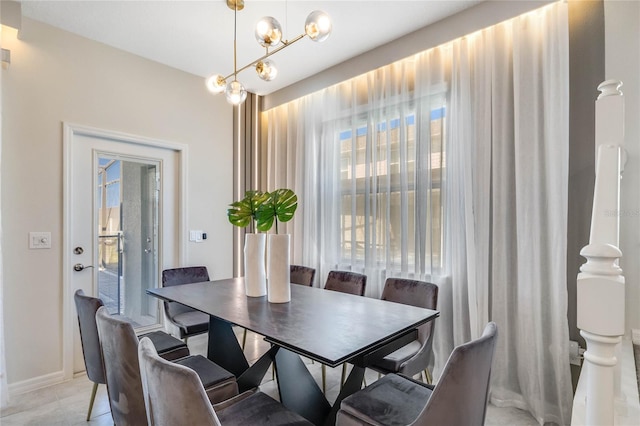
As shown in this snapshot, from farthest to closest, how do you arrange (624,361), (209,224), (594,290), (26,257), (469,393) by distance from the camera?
(209,224) → (26,257) → (624,361) → (469,393) → (594,290)

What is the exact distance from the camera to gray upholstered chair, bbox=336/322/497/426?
3.67 feet

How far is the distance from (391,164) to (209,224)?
2.19 metres

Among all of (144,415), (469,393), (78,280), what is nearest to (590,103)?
(469,393)

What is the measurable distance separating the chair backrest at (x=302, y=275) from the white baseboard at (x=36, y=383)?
207cm

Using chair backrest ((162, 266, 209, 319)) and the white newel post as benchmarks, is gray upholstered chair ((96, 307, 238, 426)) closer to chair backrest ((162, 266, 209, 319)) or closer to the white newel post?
chair backrest ((162, 266, 209, 319))

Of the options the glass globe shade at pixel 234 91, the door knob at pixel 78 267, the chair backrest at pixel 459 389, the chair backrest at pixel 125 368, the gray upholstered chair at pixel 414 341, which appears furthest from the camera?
the door knob at pixel 78 267

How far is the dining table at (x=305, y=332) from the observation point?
1.37 meters

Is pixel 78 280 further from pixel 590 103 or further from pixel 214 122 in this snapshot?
pixel 590 103

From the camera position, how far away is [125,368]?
1.47 metres

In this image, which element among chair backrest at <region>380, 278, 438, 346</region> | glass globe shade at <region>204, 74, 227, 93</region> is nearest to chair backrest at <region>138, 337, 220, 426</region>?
chair backrest at <region>380, 278, 438, 346</region>

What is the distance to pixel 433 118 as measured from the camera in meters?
2.72

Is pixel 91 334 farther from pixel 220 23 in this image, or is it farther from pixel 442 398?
pixel 220 23

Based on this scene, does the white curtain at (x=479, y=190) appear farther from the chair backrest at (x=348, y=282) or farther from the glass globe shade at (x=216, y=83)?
the glass globe shade at (x=216, y=83)

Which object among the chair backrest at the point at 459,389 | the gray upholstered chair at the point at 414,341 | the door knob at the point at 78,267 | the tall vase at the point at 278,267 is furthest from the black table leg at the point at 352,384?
the door knob at the point at 78,267
